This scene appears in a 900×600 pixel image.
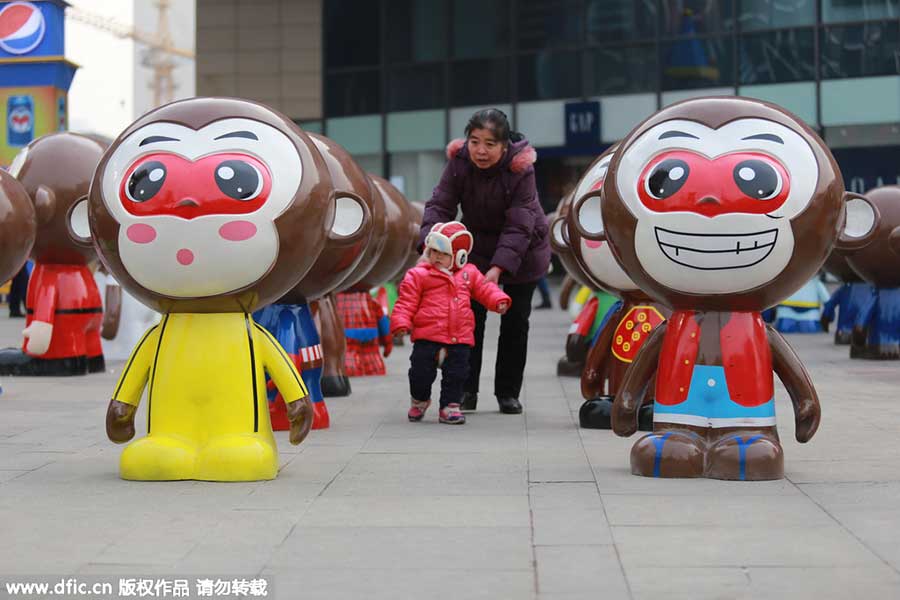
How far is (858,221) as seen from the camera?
21.9 ft

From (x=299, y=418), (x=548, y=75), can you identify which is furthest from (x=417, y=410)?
(x=548, y=75)

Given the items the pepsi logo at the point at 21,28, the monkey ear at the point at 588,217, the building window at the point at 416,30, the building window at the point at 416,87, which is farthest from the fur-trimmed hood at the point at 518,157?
the building window at the point at 416,30

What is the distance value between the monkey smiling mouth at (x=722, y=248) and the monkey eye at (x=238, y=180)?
6.37 feet

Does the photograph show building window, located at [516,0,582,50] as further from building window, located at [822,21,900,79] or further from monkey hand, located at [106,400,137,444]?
monkey hand, located at [106,400,137,444]

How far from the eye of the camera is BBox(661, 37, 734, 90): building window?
26625 millimetres

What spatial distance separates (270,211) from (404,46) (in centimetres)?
2483

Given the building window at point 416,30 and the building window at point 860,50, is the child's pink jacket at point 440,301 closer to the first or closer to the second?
the building window at point 860,50

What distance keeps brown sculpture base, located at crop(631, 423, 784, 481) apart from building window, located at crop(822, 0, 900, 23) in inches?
838

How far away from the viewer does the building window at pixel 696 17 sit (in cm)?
2661

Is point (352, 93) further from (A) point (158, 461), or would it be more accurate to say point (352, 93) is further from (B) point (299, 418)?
Answer: (A) point (158, 461)

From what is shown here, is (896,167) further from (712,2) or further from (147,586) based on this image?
(147,586)

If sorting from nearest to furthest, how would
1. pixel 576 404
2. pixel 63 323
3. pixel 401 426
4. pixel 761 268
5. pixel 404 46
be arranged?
pixel 761 268 → pixel 401 426 → pixel 576 404 → pixel 63 323 → pixel 404 46

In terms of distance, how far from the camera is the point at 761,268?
19.7ft

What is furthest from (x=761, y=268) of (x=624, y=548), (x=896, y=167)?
(x=896, y=167)
